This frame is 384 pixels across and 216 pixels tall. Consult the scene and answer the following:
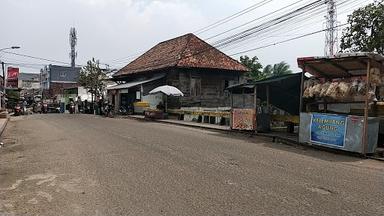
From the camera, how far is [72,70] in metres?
94.2

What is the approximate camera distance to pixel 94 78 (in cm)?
4791

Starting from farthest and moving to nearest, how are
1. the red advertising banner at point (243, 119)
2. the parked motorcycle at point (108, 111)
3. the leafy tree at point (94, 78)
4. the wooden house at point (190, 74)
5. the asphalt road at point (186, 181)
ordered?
the leafy tree at point (94, 78) < the parked motorcycle at point (108, 111) < the wooden house at point (190, 74) < the red advertising banner at point (243, 119) < the asphalt road at point (186, 181)

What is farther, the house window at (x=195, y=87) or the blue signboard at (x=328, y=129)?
the house window at (x=195, y=87)

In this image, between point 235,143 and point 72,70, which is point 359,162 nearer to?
point 235,143

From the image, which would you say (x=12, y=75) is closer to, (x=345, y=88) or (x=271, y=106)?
(x=271, y=106)

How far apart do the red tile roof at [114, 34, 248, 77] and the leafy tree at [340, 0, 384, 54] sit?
13.1 metres

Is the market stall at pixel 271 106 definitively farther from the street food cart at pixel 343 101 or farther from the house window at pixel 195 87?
the house window at pixel 195 87

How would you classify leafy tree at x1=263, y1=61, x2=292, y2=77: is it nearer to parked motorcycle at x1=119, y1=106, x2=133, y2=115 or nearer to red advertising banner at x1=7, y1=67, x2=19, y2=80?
parked motorcycle at x1=119, y1=106, x2=133, y2=115

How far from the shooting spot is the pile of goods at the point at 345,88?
512 inches

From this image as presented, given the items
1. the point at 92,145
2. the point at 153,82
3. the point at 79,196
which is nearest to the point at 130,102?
the point at 153,82

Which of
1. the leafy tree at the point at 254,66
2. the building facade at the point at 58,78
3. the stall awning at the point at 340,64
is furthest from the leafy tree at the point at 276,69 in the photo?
the building facade at the point at 58,78

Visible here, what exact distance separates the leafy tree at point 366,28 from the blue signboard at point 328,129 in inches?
431

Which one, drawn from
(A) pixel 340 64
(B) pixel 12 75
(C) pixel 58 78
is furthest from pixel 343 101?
(C) pixel 58 78

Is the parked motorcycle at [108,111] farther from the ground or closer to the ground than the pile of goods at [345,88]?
closer to the ground
